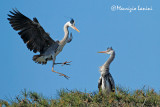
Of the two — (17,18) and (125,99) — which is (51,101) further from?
(17,18)

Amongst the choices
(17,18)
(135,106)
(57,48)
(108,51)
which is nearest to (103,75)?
(108,51)

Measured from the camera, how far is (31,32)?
34.8 feet

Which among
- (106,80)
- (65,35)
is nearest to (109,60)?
(106,80)

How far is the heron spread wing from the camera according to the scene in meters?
10.3

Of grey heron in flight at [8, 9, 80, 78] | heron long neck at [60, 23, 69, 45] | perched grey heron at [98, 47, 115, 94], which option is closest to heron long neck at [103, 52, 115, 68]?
perched grey heron at [98, 47, 115, 94]

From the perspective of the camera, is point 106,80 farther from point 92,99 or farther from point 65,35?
point 65,35

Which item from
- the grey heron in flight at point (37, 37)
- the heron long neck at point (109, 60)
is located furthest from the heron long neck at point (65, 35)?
the heron long neck at point (109, 60)

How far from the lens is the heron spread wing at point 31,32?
10.3 meters

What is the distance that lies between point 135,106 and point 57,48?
467cm

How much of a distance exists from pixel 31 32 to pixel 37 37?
346 millimetres

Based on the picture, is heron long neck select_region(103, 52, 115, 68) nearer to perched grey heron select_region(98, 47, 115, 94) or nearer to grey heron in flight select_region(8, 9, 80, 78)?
perched grey heron select_region(98, 47, 115, 94)

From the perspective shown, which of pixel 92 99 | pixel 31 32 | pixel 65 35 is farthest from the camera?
pixel 65 35

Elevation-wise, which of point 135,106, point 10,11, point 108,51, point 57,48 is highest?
point 10,11

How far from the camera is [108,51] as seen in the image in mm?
9695
